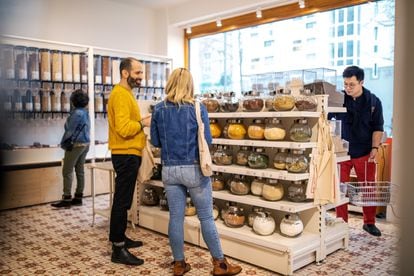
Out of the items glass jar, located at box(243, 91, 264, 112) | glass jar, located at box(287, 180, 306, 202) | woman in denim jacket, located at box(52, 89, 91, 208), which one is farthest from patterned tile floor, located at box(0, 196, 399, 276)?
glass jar, located at box(243, 91, 264, 112)

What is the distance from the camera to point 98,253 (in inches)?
122

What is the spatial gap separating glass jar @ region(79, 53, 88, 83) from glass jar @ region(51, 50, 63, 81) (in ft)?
0.92

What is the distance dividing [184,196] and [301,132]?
3.22ft

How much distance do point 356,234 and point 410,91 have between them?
336cm

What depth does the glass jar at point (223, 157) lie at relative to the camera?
3.15 metres

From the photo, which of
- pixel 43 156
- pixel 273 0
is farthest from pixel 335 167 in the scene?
pixel 43 156

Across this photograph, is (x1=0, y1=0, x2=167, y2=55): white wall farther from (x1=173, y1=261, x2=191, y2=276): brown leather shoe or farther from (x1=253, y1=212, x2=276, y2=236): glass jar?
(x1=253, y1=212, x2=276, y2=236): glass jar

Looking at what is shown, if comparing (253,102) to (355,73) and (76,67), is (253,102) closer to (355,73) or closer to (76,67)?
(355,73)

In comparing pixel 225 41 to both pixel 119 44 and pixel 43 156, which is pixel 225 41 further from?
pixel 43 156

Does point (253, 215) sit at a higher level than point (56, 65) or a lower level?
lower

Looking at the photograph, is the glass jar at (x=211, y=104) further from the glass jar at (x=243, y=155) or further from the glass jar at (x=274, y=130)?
the glass jar at (x=274, y=130)

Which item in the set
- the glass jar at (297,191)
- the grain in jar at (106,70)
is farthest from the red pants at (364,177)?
the grain in jar at (106,70)

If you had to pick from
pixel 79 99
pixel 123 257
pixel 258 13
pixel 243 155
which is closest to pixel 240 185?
pixel 243 155

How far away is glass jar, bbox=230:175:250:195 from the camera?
3.02 meters
